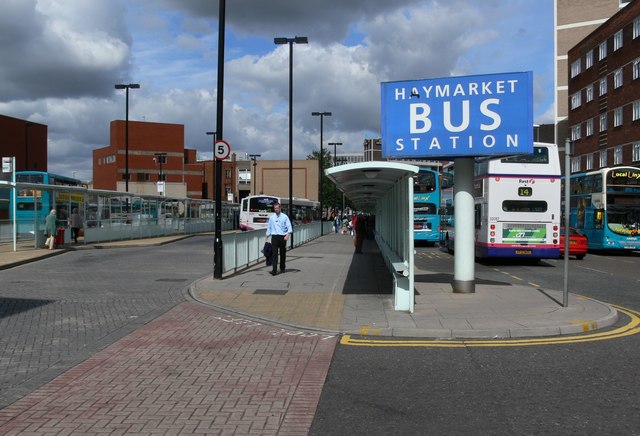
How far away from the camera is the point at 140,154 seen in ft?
289

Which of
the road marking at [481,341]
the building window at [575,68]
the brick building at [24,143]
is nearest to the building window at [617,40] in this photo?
the building window at [575,68]

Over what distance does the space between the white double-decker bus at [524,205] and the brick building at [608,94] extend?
2522 centimetres

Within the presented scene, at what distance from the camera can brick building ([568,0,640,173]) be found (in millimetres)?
40188

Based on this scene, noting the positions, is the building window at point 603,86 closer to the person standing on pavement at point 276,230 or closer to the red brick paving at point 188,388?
the person standing on pavement at point 276,230

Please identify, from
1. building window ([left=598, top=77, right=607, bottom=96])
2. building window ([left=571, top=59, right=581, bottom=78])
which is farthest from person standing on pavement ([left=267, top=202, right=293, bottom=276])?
building window ([left=571, top=59, right=581, bottom=78])

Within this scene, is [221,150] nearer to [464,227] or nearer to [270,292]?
[270,292]

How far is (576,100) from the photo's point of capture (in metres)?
50.9

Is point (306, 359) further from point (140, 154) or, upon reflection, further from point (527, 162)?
point (140, 154)

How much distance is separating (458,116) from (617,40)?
39672 millimetres

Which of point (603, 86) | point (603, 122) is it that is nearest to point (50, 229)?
point (603, 122)

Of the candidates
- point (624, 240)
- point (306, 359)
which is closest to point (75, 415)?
point (306, 359)

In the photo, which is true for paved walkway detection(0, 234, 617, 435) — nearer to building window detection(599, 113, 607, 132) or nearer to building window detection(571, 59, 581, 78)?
building window detection(599, 113, 607, 132)

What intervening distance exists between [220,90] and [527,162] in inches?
430

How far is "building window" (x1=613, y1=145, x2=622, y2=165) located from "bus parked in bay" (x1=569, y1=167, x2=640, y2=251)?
17.9m
